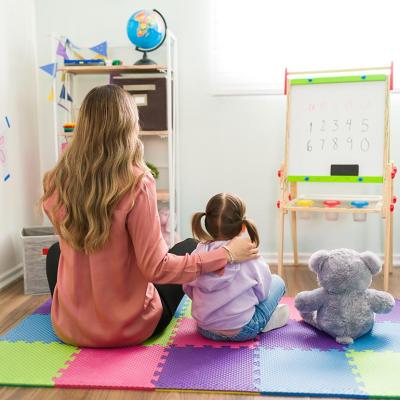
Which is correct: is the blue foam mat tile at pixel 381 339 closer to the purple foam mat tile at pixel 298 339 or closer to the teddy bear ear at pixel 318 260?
the purple foam mat tile at pixel 298 339

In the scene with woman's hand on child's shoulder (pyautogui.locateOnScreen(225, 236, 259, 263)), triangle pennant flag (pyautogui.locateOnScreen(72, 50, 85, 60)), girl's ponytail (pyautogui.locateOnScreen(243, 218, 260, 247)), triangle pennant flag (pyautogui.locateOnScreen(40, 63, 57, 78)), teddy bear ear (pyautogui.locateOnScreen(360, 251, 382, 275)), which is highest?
triangle pennant flag (pyautogui.locateOnScreen(72, 50, 85, 60))

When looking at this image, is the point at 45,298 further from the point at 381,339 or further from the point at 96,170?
the point at 381,339

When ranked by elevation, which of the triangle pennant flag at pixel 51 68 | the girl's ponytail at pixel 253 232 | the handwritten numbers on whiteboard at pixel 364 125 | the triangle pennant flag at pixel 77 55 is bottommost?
the girl's ponytail at pixel 253 232

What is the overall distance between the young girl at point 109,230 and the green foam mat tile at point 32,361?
113 millimetres

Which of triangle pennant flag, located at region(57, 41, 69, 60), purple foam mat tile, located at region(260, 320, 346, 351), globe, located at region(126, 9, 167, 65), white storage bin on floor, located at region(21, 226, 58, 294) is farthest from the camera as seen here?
triangle pennant flag, located at region(57, 41, 69, 60)

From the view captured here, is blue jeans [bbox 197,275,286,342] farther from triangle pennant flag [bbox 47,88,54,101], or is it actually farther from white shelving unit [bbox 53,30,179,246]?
triangle pennant flag [bbox 47,88,54,101]

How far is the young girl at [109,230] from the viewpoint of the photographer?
168cm

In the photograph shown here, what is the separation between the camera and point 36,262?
275 cm

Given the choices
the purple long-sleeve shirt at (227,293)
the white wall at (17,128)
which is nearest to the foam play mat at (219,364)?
the purple long-sleeve shirt at (227,293)

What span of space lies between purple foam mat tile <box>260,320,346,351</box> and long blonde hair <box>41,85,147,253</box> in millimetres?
771

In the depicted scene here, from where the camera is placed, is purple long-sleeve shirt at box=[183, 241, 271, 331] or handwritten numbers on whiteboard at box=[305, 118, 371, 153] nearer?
purple long-sleeve shirt at box=[183, 241, 271, 331]

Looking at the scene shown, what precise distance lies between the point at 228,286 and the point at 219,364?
277mm

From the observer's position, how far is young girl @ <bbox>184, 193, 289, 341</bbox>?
1.84m

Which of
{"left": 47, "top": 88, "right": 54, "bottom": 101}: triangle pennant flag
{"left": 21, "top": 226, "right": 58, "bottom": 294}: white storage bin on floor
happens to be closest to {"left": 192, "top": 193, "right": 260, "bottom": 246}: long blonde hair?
{"left": 21, "top": 226, "right": 58, "bottom": 294}: white storage bin on floor
